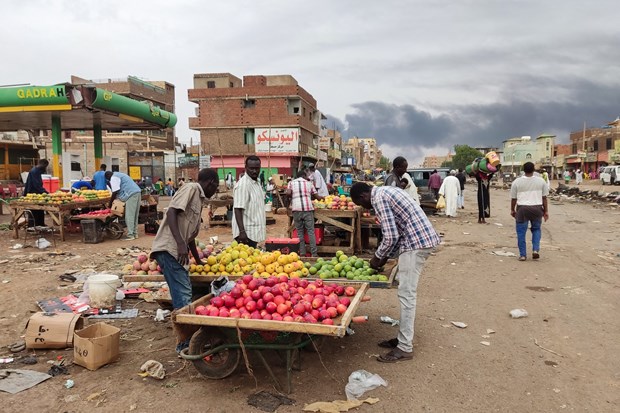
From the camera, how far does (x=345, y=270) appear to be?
17.2 feet

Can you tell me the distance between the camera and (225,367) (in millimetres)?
4156

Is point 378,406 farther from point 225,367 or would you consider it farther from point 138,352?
point 138,352

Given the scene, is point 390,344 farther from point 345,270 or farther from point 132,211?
point 132,211

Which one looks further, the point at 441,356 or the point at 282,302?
the point at 441,356

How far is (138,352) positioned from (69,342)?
0.78m

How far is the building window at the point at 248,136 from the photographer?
153 ft

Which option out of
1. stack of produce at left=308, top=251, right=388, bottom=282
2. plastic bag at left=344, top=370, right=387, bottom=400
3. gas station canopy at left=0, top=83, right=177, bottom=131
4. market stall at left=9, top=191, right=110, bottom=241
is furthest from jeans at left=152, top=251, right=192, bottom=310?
gas station canopy at left=0, top=83, right=177, bottom=131

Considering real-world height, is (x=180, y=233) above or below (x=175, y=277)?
above

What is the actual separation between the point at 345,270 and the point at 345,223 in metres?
4.90

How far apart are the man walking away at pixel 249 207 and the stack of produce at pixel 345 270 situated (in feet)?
4.13

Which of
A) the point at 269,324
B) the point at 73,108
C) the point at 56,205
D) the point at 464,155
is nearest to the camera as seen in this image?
the point at 269,324

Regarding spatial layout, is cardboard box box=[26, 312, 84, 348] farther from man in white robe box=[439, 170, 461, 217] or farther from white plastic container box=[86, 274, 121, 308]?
man in white robe box=[439, 170, 461, 217]

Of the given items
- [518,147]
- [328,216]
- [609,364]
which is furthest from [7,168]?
[518,147]

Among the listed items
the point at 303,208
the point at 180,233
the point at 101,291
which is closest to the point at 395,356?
the point at 180,233
